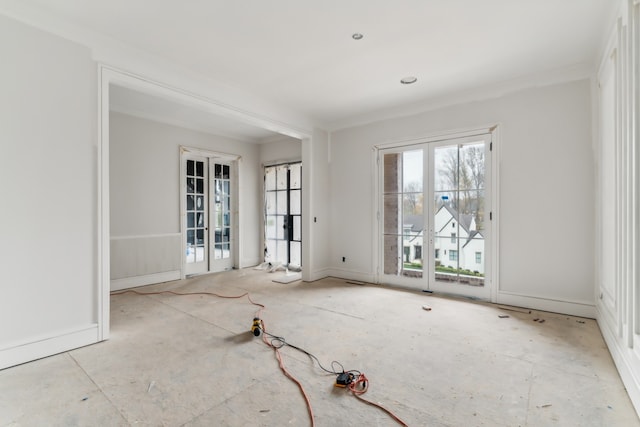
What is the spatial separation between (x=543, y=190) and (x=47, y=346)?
5226 millimetres

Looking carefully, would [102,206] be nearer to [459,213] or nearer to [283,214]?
[283,214]

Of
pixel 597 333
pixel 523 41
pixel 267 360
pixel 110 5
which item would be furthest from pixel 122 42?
pixel 597 333

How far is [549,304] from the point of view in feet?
12.4

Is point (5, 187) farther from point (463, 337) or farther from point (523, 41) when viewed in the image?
point (523, 41)

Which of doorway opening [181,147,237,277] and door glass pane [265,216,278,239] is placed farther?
door glass pane [265,216,278,239]

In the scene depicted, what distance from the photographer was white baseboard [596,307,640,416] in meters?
1.96

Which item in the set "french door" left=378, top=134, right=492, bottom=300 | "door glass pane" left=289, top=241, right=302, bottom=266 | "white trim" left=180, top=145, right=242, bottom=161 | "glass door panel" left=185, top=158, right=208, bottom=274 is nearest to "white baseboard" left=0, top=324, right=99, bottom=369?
"glass door panel" left=185, top=158, right=208, bottom=274

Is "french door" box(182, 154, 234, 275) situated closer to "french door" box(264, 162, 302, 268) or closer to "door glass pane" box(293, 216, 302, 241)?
"french door" box(264, 162, 302, 268)

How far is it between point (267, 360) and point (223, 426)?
0.80 m

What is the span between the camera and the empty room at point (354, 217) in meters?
2.14

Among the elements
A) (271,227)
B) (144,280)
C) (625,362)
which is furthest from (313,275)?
(625,362)

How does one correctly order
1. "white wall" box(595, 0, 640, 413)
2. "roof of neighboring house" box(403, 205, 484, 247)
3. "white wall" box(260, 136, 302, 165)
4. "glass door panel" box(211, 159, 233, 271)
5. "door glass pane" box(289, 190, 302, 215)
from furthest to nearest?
1. "door glass pane" box(289, 190, 302, 215)
2. "white wall" box(260, 136, 302, 165)
3. "glass door panel" box(211, 159, 233, 271)
4. "roof of neighboring house" box(403, 205, 484, 247)
5. "white wall" box(595, 0, 640, 413)

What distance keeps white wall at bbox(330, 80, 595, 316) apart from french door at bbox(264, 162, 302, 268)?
123 inches

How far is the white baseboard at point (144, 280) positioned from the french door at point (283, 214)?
2.01 meters
